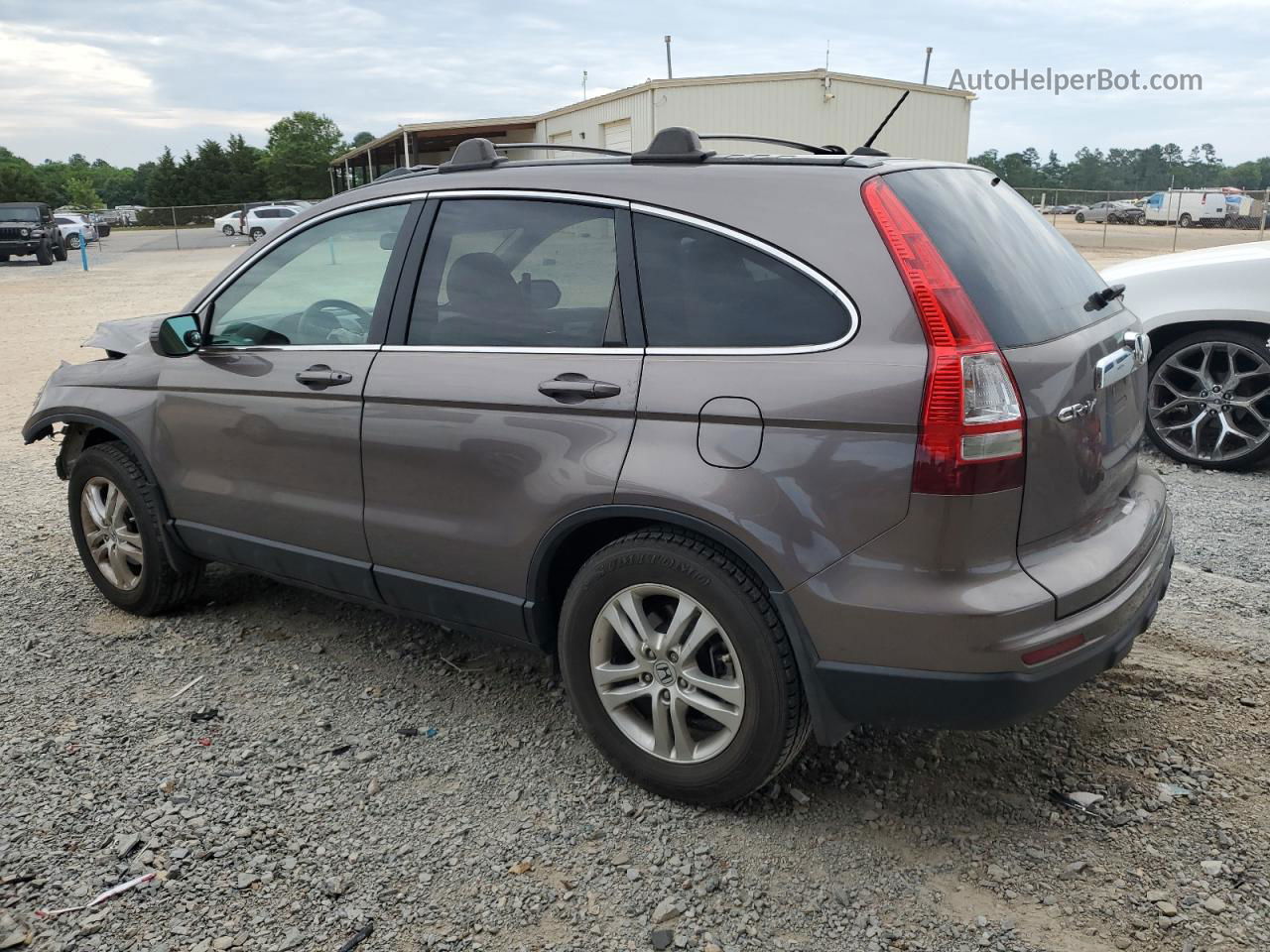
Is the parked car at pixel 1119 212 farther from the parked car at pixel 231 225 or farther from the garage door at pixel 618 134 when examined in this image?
the parked car at pixel 231 225

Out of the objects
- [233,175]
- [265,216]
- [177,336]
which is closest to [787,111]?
[265,216]

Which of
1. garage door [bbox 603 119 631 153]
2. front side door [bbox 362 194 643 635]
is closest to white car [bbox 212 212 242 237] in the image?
garage door [bbox 603 119 631 153]

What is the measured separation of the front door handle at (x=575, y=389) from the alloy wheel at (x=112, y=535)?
2.33 m

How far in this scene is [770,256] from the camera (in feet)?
9.04

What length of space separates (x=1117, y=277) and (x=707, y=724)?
4.93 metres

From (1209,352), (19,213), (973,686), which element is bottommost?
(973,686)

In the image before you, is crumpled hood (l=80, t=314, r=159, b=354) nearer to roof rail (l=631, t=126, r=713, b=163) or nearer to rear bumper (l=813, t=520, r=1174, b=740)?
roof rail (l=631, t=126, r=713, b=163)

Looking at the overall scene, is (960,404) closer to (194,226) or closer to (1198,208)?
(1198,208)

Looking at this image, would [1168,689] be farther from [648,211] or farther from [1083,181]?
[1083,181]

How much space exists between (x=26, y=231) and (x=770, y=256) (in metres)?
35.6

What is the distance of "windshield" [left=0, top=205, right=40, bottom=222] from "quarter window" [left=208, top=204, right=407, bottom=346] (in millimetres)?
33797

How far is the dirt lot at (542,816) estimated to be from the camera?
2582 mm

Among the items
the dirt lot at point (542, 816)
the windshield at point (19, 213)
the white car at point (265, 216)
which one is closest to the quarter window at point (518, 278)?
the dirt lot at point (542, 816)

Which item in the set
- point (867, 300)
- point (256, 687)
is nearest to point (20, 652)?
point (256, 687)
